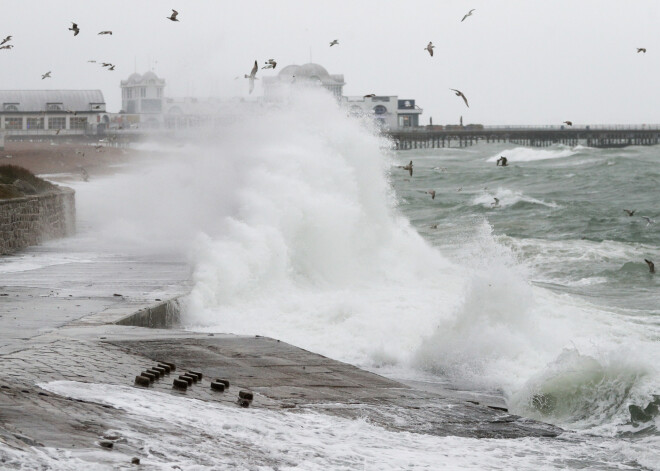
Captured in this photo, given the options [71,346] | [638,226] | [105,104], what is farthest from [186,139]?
[105,104]

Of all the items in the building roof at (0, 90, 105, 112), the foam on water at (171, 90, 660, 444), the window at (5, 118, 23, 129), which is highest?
the building roof at (0, 90, 105, 112)

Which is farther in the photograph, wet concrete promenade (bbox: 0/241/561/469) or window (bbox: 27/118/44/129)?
window (bbox: 27/118/44/129)

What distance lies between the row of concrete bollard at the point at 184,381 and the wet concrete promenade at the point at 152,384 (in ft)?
0.15

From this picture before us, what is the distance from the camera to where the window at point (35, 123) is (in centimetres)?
8800

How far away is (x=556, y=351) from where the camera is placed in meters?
10.7

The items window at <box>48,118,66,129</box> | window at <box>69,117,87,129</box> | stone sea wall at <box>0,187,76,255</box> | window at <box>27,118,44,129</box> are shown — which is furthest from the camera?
window at <box>27,118,44,129</box>

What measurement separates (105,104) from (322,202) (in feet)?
254

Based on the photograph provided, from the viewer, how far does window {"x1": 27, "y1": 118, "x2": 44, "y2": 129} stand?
289ft

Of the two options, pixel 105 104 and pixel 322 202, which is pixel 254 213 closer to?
pixel 322 202

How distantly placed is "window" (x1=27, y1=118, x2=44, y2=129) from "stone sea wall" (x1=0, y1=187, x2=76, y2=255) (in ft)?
224

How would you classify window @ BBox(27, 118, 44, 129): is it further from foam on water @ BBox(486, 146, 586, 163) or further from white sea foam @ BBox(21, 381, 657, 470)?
white sea foam @ BBox(21, 381, 657, 470)

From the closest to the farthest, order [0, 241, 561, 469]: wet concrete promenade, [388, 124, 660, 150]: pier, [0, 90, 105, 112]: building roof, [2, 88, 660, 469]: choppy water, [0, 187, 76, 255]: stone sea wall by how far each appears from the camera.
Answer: [0, 241, 561, 469]: wet concrete promenade < [2, 88, 660, 469]: choppy water < [0, 187, 76, 255]: stone sea wall < [0, 90, 105, 112]: building roof < [388, 124, 660, 150]: pier

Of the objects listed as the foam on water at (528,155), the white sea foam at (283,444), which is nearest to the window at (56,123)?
the foam on water at (528,155)

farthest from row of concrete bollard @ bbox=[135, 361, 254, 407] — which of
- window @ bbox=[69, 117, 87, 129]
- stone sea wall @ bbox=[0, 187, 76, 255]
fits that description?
window @ bbox=[69, 117, 87, 129]
